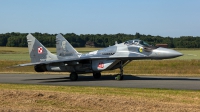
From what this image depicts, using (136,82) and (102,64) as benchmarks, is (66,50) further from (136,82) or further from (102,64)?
(136,82)

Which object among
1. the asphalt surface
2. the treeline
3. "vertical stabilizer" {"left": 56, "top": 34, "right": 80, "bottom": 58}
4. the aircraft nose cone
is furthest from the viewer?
the treeline

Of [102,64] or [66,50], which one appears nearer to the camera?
[102,64]

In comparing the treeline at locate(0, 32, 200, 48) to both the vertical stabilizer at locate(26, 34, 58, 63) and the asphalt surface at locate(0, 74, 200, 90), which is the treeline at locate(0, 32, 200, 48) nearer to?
the vertical stabilizer at locate(26, 34, 58, 63)

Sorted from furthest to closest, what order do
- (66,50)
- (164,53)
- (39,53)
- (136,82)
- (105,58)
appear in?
(39,53) → (66,50) → (105,58) → (164,53) → (136,82)

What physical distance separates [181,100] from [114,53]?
10.5 m

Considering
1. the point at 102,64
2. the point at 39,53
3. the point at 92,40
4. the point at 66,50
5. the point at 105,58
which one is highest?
the point at 92,40

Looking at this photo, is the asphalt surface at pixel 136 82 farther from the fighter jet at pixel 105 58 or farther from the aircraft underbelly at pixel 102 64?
the fighter jet at pixel 105 58

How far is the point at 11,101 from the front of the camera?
11305 millimetres

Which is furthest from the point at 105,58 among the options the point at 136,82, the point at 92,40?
the point at 92,40

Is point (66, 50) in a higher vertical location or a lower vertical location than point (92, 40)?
lower

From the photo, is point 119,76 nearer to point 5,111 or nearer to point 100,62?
point 100,62

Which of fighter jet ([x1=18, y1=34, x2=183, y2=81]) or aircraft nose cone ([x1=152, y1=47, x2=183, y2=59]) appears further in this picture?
fighter jet ([x1=18, y1=34, x2=183, y2=81])

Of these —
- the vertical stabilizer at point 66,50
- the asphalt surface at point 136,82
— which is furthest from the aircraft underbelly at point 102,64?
the vertical stabilizer at point 66,50

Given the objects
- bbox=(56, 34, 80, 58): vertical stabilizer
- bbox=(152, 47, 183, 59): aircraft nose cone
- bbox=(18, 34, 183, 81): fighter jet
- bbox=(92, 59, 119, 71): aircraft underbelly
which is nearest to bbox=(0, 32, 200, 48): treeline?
bbox=(56, 34, 80, 58): vertical stabilizer
